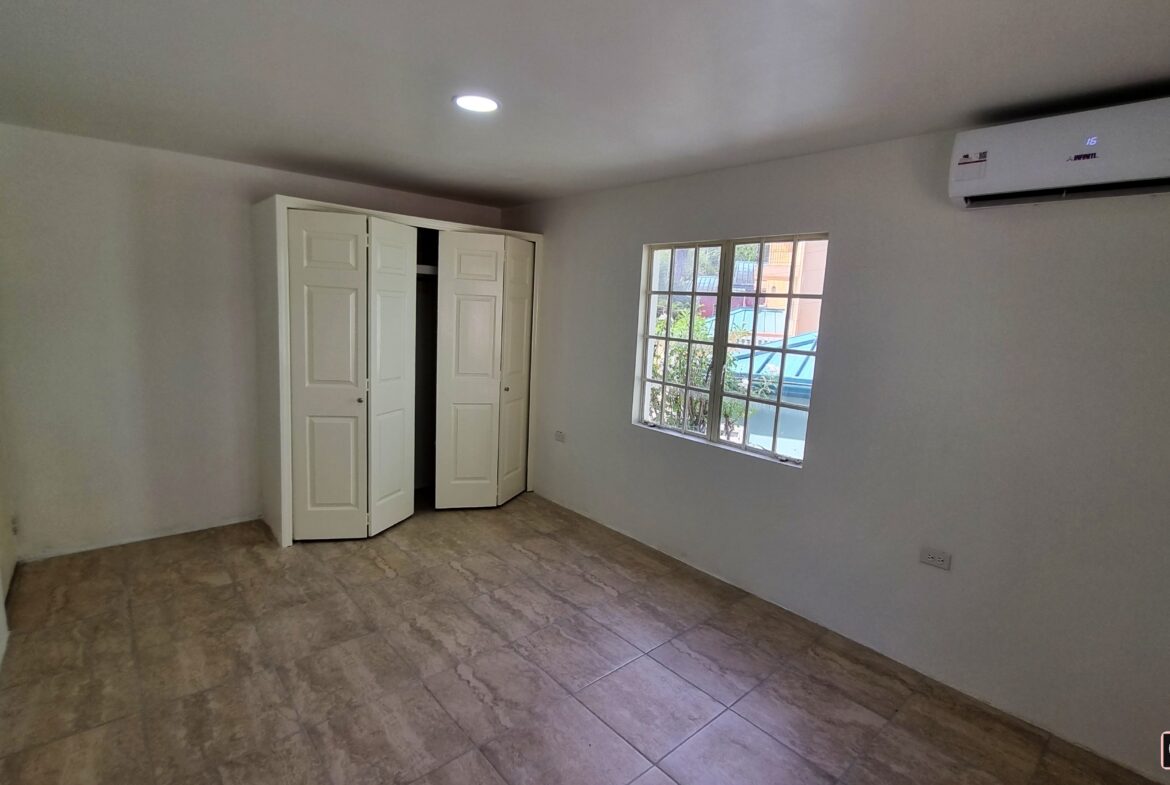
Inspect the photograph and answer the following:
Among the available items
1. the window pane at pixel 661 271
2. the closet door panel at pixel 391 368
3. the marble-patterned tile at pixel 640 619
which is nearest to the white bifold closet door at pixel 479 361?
the closet door panel at pixel 391 368

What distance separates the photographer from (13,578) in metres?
2.87

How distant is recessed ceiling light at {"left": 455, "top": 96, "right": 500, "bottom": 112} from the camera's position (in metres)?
2.15

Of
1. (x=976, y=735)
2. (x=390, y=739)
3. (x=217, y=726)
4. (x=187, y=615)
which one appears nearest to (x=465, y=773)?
(x=390, y=739)

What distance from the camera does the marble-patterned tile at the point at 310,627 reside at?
95.6 inches

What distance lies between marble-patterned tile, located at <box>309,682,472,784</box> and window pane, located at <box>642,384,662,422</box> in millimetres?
2167

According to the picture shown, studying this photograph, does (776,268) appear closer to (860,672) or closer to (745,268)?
(745,268)

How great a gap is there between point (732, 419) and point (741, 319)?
591mm

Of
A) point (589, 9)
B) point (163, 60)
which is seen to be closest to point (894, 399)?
point (589, 9)

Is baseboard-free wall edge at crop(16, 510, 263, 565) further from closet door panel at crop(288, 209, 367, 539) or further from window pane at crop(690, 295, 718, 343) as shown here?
window pane at crop(690, 295, 718, 343)

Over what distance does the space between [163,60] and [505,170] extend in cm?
175

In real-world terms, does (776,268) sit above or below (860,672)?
above

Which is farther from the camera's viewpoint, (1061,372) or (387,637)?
(387,637)

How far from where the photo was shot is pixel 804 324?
2848mm

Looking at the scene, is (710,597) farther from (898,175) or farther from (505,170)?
(505,170)
